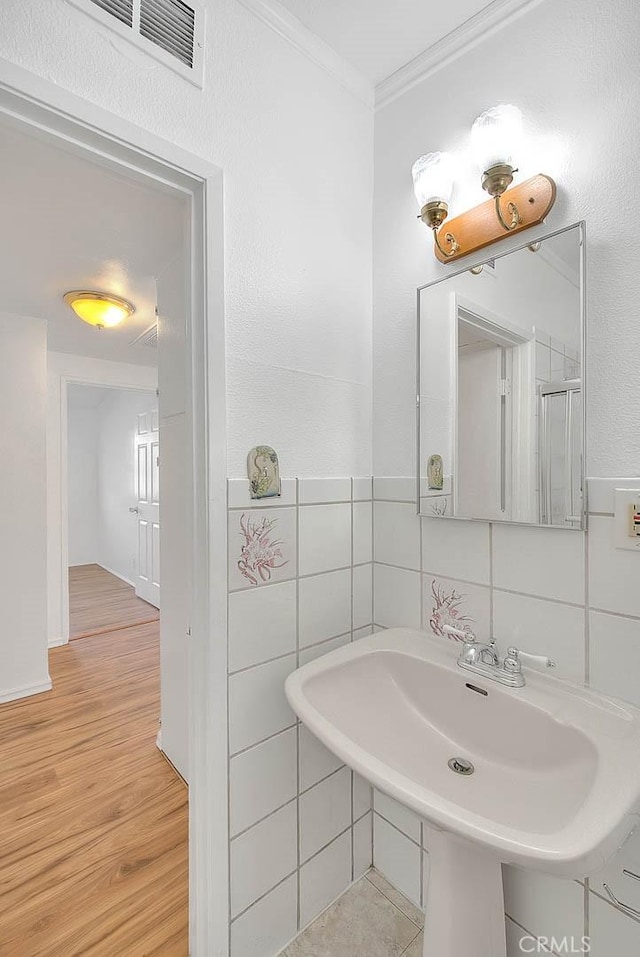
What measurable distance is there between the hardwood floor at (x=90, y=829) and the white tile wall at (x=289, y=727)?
40cm

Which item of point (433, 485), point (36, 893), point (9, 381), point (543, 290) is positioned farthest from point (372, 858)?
point (9, 381)

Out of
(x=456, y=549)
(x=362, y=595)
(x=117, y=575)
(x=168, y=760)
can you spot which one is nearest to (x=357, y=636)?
(x=362, y=595)

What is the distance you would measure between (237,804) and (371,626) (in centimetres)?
59

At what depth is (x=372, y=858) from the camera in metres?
1.39

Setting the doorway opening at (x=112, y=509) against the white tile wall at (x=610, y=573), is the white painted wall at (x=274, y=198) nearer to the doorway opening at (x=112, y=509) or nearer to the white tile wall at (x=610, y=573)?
the white tile wall at (x=610, y=573)

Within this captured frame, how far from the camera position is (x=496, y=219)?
106 cm

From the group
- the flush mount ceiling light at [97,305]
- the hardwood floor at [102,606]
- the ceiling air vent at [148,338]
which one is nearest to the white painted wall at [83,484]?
the hardwood floor at [102,606]

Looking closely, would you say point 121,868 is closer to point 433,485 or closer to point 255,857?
point 255,857

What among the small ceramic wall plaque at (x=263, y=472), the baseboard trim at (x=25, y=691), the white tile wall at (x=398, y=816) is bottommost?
the baseboard trim at (x=25, y=691)

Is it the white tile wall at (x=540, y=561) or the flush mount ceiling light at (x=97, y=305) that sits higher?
the flush mount ceiling light at (x=97, y=305)

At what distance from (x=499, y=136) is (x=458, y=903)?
161 centimetres

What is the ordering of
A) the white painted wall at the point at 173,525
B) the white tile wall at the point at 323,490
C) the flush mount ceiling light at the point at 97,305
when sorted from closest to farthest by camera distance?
the white tile wall at the point at 323,490
the white painted wall at the point at 173,525
the flush mount ceiling light at the point at 97,305

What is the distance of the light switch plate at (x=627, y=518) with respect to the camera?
0.86 meters

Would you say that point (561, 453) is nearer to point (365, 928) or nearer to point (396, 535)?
point (396, 535)
